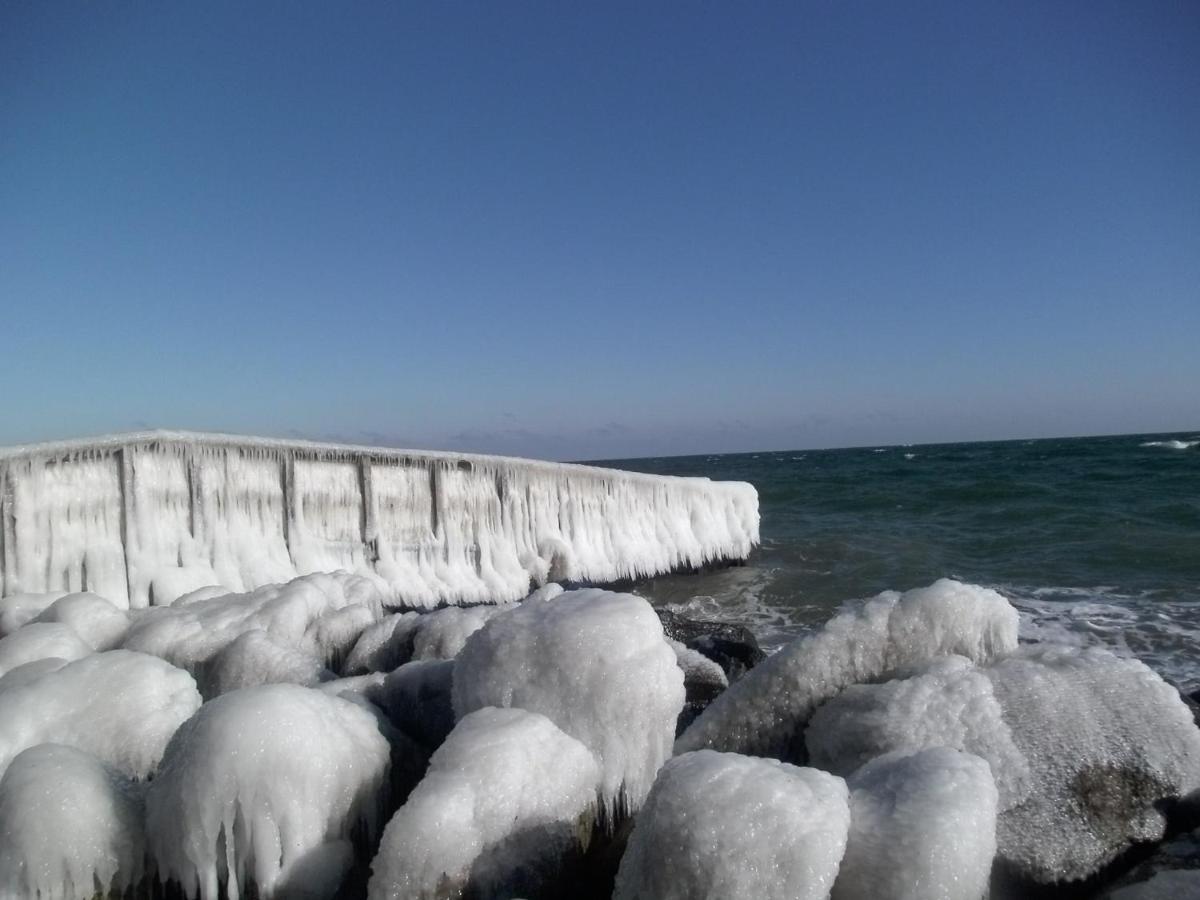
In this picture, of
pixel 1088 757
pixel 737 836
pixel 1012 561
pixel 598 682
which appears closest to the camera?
pixel 737 836

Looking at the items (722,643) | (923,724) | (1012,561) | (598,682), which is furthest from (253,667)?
(1012,561)

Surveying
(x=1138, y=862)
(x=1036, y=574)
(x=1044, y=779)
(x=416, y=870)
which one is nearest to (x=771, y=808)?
(x=416, y=870)

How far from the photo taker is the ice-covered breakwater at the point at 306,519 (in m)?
5.72

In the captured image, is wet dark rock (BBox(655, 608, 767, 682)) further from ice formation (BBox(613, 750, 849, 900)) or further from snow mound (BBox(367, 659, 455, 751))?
ice formation (BBox(613, 750, 849, 900))

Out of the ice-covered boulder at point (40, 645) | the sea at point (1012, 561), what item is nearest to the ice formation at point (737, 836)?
the ice-covered boulder at point (40, 645)

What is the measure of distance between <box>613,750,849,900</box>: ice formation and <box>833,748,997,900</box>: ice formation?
0.10 metres

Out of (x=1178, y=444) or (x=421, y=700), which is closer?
(x=421, y=700)

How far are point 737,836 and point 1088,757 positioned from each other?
1597 mm

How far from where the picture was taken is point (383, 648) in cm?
436

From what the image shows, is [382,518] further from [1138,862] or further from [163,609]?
[1138,862]

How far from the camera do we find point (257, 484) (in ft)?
21.9

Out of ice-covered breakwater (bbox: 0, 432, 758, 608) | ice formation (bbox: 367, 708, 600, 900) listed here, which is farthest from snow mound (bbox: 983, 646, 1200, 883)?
ice-covered breakwater (bbox: 0, 432, 758, 608)

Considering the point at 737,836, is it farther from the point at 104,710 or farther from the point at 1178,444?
the point at 1178,444

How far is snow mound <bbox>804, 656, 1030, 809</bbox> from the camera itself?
8.66 feet
